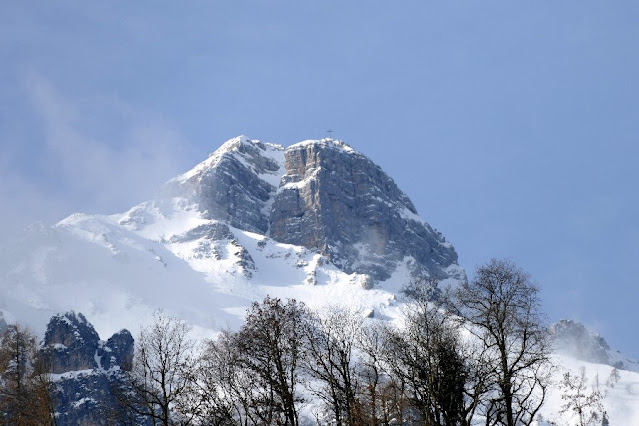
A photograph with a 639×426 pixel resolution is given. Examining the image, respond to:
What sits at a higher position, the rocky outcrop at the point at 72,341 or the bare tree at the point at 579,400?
the rocky outcrop at the point at 72,341

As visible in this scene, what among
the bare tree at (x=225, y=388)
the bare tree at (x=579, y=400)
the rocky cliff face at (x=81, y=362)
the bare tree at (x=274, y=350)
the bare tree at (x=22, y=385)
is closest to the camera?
the bare tree at (x=225, y=388)

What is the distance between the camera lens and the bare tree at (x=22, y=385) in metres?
36.6

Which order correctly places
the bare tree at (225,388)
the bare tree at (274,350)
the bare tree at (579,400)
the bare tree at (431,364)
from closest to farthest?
the bare tree at (431,364)
the bare tree at (225,388)
the bare tree at (274,350)
the bare tree at (579,400)

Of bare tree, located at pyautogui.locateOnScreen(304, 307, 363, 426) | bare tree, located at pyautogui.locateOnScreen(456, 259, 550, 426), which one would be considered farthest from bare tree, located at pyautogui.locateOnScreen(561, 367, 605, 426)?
bare tree, located at pyautogui.locateOnScreen(304, 307, 363, 426)

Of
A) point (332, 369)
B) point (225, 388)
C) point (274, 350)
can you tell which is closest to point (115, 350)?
point (225, 388)

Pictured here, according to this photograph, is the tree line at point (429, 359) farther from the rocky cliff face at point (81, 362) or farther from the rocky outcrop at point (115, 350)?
the rocky outcrop at point (115, 350)

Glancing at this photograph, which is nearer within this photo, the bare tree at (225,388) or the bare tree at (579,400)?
the bare tree at (225,388)

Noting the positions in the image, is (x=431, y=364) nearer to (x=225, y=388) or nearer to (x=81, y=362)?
(x=225, y=388)

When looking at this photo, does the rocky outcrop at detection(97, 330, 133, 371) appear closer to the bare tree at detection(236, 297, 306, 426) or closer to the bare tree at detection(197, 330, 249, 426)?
the bare tree at detection(197, 330, 249, 426)

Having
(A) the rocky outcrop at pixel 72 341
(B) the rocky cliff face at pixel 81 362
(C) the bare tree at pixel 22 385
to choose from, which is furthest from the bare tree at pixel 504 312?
(A) the rocky outcrop at pixel 72 341

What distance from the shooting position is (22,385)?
39750 mm

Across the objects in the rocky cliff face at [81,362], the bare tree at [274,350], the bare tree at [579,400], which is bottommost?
the bare tree at [579,400]

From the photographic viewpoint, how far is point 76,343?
16038cm

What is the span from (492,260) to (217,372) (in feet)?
50.9
